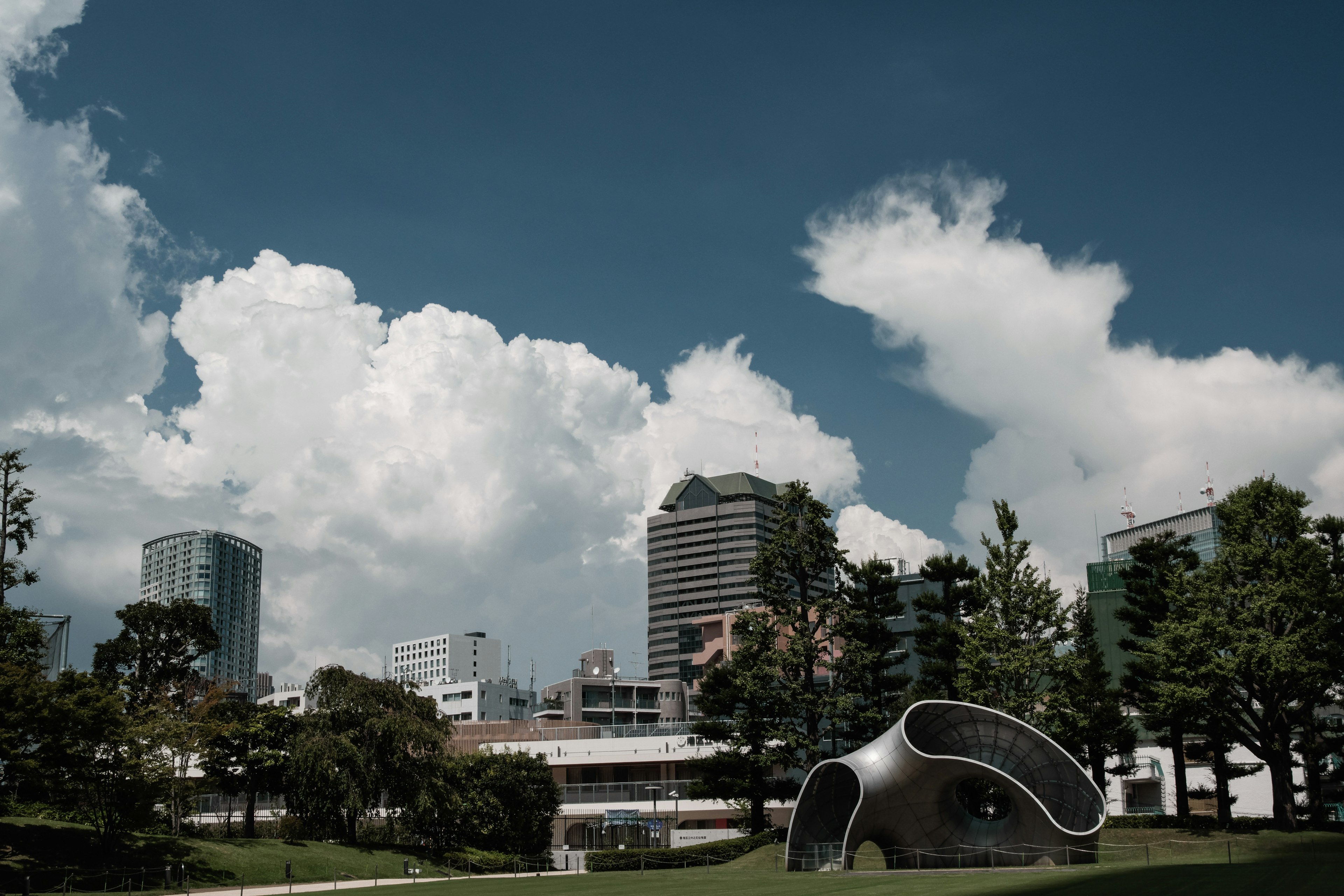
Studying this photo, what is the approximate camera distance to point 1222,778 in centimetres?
4094

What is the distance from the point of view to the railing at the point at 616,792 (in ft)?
193

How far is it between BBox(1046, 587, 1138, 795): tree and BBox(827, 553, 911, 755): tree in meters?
6.86

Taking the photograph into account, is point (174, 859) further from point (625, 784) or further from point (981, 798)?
point (981, 798)

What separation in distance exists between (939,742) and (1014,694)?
18.0 ft

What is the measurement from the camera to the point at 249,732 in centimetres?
4547

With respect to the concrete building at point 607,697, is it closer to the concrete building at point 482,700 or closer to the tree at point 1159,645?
the concrete building at point 482,700

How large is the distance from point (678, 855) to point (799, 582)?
12524 mm

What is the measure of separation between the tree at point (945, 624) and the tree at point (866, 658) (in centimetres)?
110

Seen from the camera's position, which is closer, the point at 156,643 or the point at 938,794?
the point at 938,794

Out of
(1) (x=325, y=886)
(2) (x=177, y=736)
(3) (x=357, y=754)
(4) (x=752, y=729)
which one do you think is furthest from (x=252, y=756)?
(4) (x=752, y=729)

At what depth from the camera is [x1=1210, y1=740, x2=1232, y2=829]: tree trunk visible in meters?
40.0

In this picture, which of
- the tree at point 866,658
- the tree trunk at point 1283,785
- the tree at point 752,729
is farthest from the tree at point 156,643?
the tree trunk at point 1283,785

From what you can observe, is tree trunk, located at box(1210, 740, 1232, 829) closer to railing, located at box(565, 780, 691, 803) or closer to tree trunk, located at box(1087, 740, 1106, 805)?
tree trunk, located at box(1087, 740, 1106, 805)

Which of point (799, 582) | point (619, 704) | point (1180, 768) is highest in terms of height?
point (799, 582)
